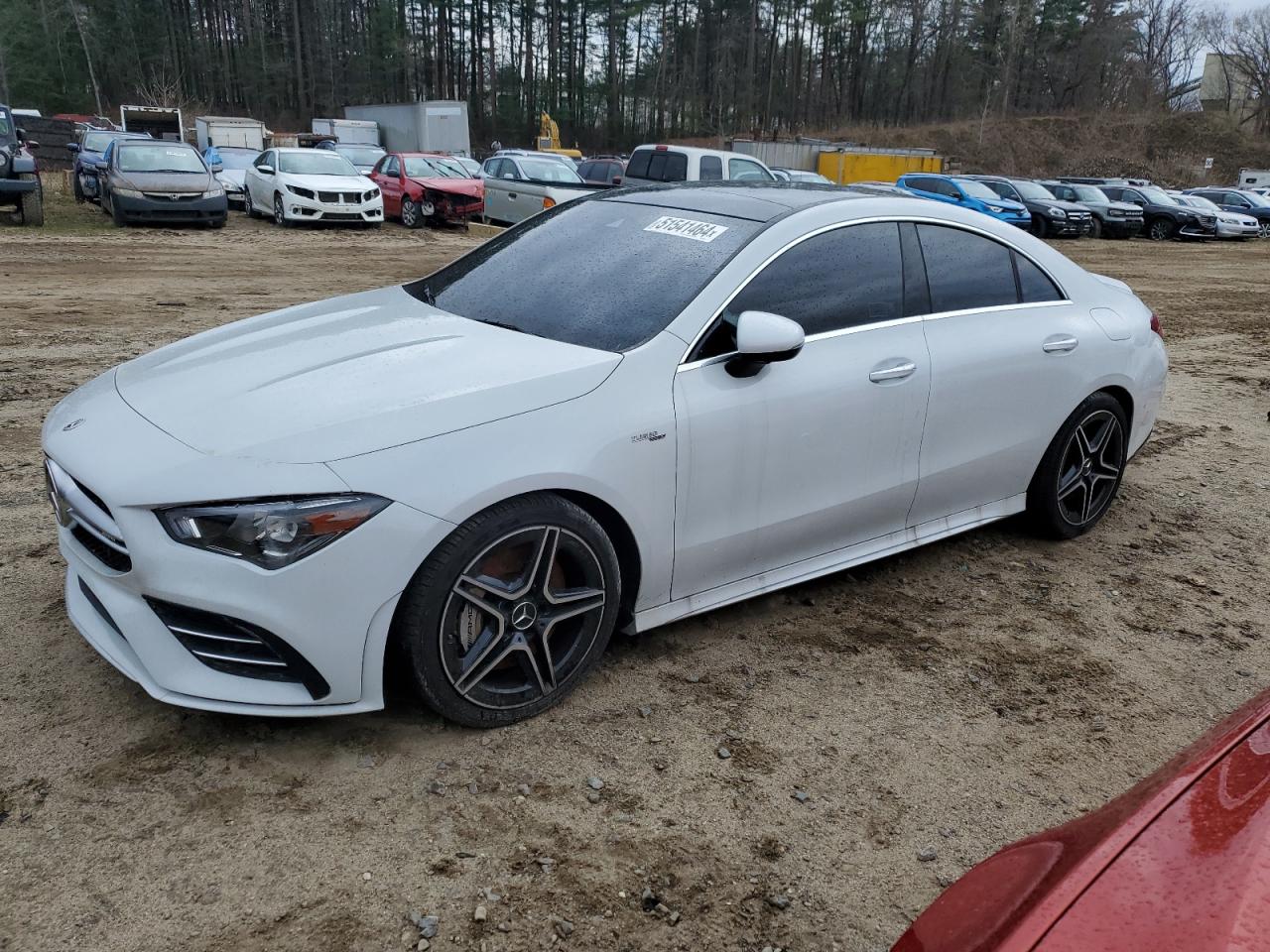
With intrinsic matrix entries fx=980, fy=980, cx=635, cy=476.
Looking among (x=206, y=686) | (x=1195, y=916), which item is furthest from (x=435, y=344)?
(x=1195, y=916)

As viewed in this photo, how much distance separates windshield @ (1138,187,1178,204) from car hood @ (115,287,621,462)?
1121 inches

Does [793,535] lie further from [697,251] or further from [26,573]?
[26,573]

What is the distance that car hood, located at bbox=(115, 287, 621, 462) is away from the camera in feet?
8.76

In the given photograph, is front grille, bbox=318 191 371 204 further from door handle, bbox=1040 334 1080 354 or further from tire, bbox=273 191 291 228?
door handle, bbox=1040 334 1080 354

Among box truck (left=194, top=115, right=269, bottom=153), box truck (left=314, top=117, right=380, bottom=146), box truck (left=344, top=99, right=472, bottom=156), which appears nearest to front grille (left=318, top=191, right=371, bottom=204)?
box truck (left=194, top=115, right=269, bottom=153)

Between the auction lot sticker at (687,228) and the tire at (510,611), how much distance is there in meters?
1.23

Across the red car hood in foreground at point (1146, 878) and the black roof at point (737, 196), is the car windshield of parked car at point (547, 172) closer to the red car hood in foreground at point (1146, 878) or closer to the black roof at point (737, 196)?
the black roof at point (737, 196)

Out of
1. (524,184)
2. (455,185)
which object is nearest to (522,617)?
(524,184)

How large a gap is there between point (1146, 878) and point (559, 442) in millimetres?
1885

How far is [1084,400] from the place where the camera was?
4434mm

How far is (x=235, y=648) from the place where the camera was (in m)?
2.61

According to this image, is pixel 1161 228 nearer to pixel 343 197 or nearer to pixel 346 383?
pixel 343 197

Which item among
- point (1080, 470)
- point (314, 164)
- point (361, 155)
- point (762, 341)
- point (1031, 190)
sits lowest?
point (1080, 470)

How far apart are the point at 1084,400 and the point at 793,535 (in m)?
1.80
